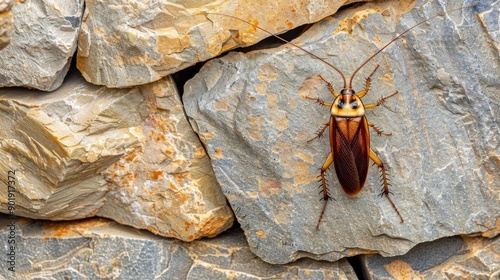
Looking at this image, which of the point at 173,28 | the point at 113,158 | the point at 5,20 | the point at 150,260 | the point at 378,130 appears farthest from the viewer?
the point at 150,260

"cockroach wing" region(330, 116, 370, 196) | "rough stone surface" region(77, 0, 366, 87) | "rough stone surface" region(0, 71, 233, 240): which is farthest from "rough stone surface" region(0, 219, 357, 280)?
"rough stone surface" region(77, 0, 366, 87)

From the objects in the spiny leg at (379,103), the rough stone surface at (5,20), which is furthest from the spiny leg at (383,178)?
the rough stone surface at (5,20)

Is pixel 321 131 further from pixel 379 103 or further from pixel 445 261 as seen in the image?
pixel 445 261

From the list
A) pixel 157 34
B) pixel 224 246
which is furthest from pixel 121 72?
pixel 224 246

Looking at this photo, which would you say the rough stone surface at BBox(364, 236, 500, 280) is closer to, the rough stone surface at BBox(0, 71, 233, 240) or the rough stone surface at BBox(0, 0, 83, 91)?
the rough stone surface at BBox(0, 71, 233, 240)

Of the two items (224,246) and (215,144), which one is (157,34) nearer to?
(215,144)

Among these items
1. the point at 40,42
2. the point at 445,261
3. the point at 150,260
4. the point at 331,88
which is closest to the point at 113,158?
the point at 150,260
